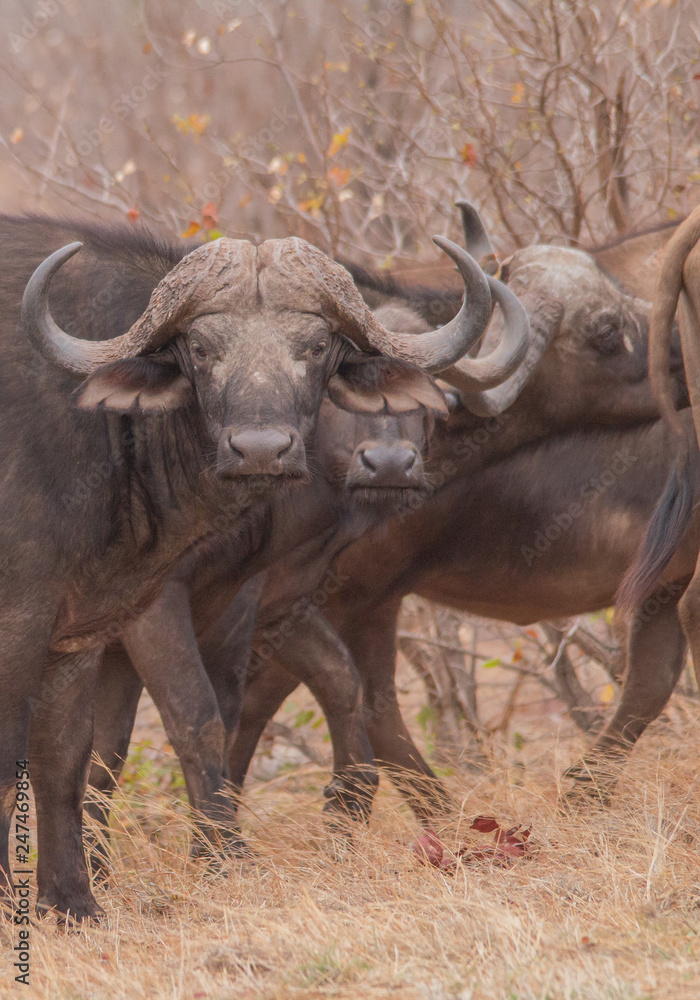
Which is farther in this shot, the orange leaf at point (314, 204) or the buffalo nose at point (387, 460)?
the orange leaf at point (314, 204)

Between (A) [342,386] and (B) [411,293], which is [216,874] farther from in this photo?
(B) [411,293]

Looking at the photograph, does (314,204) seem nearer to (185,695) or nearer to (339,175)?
(339,175)

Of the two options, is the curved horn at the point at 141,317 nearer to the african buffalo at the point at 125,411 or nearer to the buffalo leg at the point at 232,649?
the african buffalo at the point at 125,411

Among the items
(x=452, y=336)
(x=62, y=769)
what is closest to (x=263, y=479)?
(x=452, y=336)

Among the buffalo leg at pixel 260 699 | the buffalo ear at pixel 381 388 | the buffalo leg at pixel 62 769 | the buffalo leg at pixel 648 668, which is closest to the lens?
the buffalo ear at pixel 381 388

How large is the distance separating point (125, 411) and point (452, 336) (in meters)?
1.07

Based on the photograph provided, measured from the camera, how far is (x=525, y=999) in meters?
2.53

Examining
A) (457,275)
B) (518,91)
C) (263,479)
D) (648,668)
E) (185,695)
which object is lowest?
(648,668)

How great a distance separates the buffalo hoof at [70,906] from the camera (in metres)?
3.79

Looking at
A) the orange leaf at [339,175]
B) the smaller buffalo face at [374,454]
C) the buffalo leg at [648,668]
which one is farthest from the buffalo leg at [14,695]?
the orange leaf at [339,175]

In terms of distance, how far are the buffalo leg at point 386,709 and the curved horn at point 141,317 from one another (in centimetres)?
246

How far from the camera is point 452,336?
3.85 m

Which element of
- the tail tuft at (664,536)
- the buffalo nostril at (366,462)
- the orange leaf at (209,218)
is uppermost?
the orange leaf at (209,218)

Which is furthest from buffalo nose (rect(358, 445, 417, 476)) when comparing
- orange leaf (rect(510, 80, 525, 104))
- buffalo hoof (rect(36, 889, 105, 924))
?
orange leaf (rect(510, 80, 525, 104))
